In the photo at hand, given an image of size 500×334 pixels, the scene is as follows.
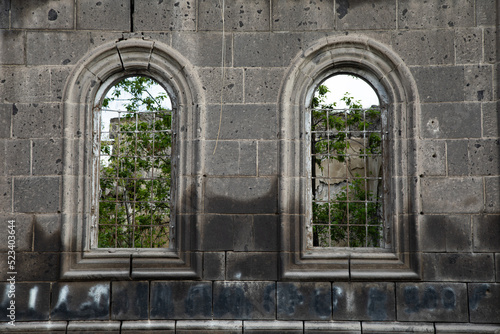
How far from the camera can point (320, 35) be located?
554 centimetres

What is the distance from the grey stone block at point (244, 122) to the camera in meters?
5.46

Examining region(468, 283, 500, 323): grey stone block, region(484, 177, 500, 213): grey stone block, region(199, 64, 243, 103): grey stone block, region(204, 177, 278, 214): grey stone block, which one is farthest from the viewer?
region(199, 64, 243, 103): grey stone block

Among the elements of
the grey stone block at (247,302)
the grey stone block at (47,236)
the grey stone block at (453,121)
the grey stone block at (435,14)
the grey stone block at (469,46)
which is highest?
the grey stone block at (435,14)

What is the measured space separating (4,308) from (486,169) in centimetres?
537

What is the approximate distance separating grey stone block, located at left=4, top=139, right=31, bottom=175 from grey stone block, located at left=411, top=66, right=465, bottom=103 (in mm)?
4329

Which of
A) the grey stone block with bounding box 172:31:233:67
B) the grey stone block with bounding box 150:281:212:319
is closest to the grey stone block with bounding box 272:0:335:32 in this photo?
the grey stone block with bounding box 172:31:233:67

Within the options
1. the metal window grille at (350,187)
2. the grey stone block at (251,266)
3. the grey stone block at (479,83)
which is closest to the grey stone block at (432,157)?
the metal window grille at (350,187)

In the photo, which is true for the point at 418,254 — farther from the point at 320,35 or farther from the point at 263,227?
the point at 320,35

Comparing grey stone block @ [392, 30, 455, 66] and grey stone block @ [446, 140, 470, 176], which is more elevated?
grey stone block @ [392, 30, 455, 66]

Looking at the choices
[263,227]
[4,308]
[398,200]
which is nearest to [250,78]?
[263,227]

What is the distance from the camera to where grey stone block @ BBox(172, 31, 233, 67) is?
5.54 m

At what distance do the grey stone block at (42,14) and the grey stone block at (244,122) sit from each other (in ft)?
6.33

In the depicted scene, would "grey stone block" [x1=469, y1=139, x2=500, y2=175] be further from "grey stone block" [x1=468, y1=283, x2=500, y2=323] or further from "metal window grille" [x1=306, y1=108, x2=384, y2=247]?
"grey stone block" [x1=468, y1=283, x2=500, y2=323]

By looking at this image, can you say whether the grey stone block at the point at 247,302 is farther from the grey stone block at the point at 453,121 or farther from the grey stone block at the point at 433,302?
the grey stone block at the point at 453,121
